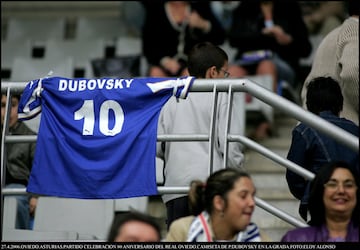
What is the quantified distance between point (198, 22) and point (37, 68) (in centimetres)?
175

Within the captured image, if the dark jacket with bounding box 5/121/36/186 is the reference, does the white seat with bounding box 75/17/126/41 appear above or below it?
above

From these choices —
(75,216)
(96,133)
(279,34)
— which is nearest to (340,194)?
(96,133)

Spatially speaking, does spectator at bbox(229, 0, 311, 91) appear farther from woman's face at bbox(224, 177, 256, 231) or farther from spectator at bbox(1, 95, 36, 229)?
woman's face at bbox(224, 177, 256, 231)

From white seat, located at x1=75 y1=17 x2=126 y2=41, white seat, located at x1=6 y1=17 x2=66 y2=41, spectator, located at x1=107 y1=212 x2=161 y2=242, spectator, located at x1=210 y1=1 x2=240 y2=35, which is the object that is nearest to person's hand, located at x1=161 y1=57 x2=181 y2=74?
spectator, located at x1=210 y1=1 x2=240 y2=35

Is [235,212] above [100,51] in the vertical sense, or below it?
below

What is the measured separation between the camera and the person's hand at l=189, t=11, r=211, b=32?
10.6 meters

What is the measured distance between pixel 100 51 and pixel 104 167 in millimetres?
4886

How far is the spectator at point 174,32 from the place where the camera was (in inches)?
416

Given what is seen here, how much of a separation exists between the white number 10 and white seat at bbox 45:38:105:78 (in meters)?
4.47
